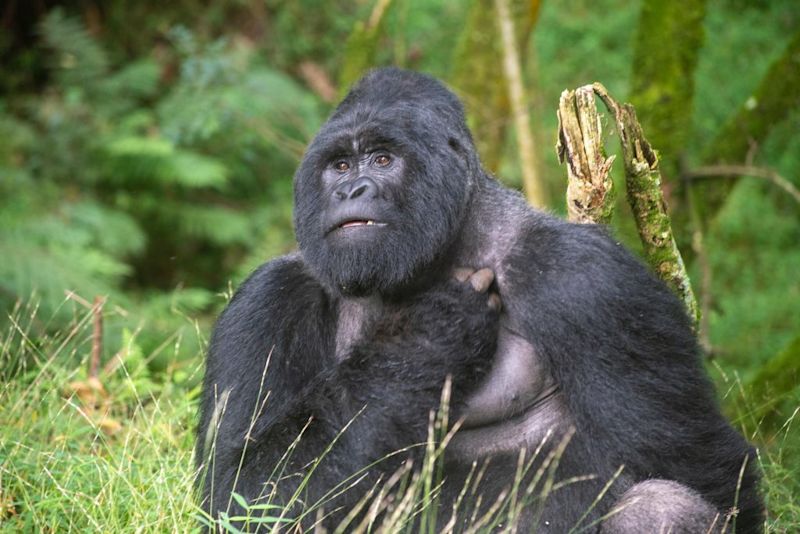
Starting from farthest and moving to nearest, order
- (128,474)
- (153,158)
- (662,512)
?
(153,158)
(128,474)
(662,512)

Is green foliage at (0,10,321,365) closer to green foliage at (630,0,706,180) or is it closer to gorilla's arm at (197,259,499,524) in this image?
green foliage at (630,0,706,180)

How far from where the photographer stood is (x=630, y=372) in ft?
11.4

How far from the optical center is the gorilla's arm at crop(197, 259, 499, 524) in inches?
136

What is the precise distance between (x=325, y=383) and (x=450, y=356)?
1.41 feet

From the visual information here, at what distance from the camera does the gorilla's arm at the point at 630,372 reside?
3.46m

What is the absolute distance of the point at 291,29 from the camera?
1143 centimetres

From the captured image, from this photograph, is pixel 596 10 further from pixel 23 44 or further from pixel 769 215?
pixel 23 44

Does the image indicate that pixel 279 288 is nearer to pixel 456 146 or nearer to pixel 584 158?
pixel 456 146

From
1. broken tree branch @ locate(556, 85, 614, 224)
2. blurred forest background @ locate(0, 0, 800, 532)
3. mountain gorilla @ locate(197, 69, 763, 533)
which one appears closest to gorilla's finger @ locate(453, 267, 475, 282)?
mountain gorilla @ locate(197, 69, 763, 533)

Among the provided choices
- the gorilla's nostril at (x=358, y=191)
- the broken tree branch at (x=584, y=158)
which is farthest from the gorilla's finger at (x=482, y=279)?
the broken tree branch at (x=584, y=158)

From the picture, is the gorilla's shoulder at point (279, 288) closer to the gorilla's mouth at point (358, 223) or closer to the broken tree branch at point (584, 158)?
the gorilla's mouth at point (358, 223)


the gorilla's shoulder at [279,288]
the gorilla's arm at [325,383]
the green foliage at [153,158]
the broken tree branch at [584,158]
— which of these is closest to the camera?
the gorilla's arm at [325,383]

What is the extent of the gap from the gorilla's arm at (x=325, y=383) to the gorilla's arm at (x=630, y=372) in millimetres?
228

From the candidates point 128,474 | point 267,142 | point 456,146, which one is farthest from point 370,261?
point 267,142
